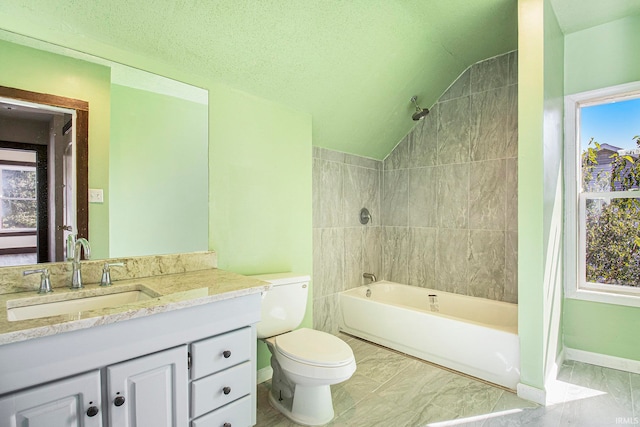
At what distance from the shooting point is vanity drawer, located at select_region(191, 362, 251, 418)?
1.35m

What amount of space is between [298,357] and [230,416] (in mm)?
423

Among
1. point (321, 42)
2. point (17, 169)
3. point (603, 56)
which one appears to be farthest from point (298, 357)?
point (603, 56)

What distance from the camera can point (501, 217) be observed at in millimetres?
2799

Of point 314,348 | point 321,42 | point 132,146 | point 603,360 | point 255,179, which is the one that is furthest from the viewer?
point 603,360

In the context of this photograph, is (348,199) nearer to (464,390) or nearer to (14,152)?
(464,390)

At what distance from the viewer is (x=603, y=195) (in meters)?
2.46

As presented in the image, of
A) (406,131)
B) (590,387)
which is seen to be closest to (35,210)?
(406,131)

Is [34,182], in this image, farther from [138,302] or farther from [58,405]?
[58,405]

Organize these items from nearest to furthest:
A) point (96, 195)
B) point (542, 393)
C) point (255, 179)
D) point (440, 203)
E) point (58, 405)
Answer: point (58, 405) < point (96, 195) < point (542, 393) < point (255, 179) < point (440, 203)

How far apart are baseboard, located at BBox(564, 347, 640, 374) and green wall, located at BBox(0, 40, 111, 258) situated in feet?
11.2

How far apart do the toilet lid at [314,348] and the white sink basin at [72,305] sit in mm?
816

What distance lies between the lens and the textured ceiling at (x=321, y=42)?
152 cm

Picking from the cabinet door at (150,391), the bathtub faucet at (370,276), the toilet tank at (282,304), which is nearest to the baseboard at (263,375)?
the toilet tank at (282,304)

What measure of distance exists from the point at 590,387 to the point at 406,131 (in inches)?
102
